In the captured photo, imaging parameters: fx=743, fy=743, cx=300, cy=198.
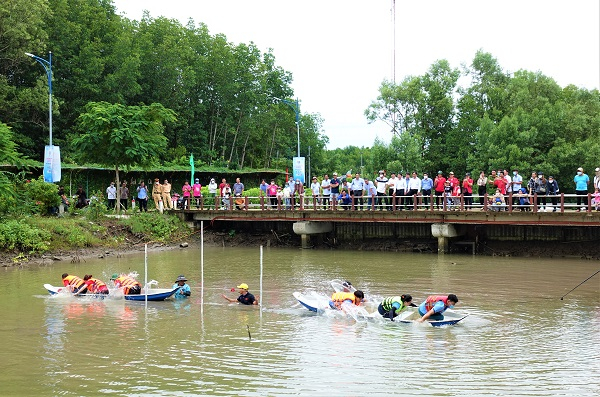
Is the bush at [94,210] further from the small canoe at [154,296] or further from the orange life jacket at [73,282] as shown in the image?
the small canoe at [154,296]

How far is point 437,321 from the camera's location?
1717cm

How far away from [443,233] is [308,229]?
22.7 ft

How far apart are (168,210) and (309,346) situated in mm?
26023

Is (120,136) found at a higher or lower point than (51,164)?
higher

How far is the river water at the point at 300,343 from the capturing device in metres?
12.5

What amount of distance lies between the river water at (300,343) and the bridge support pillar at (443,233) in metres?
6.14

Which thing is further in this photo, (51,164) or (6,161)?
(51,164)

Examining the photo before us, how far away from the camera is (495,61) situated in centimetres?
6347

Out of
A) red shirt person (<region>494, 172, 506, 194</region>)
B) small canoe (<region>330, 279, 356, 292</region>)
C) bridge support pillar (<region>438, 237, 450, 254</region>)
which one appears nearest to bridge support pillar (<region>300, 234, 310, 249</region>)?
bridge support pillar (<region>438, 237, 450, 254</region>)

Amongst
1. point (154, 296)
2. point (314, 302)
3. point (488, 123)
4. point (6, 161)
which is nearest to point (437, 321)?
point (314, 302)

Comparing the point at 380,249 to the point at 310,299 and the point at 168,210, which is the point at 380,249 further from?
the point at 310,299

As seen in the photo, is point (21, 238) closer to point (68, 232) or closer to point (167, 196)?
point (68, 232)

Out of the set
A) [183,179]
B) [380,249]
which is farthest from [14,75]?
[380,249]

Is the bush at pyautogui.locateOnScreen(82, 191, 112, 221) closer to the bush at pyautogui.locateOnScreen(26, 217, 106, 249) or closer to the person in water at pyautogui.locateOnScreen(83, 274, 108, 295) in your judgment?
the bush at pyautogui.locateOnScreen(26, 217, 106, 249)
